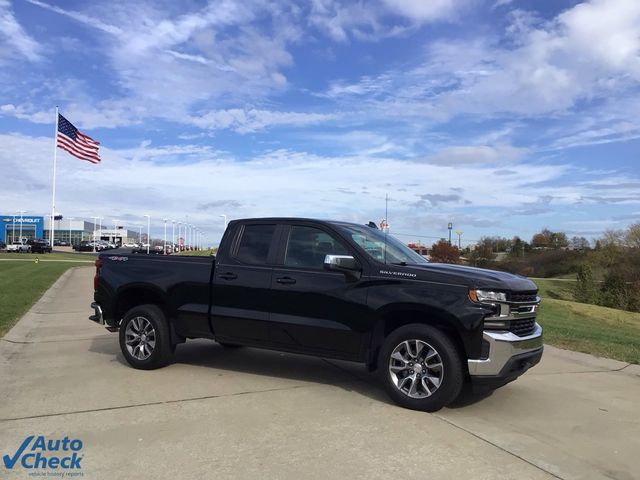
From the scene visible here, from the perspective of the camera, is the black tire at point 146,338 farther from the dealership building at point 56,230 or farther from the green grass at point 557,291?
the dealership building at point 56,230

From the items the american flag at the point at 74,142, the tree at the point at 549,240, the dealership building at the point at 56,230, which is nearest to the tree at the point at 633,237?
the tree at the point at 549,240

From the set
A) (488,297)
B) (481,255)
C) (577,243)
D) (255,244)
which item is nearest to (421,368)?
(488,297)

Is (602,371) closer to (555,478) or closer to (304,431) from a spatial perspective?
Answer: (555,478)

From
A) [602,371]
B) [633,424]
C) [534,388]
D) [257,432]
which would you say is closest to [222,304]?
[257,432]

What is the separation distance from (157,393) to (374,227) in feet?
11.0

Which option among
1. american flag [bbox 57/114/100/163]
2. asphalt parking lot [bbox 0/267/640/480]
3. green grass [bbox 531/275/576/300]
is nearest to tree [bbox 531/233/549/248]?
green grass [bbox 531/275/576/300]

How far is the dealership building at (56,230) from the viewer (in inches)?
4456

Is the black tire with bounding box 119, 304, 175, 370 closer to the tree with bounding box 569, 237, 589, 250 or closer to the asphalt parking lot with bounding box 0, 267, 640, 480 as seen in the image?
the asphalt parking lot with bounding box 0, 267, 640, 480

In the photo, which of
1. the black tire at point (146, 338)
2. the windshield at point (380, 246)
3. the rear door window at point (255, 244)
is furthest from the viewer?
the black tire at point (146, 338)

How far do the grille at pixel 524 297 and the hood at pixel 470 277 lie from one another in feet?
0.15

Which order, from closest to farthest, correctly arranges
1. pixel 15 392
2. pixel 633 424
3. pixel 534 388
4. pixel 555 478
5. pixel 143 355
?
pixel 555 478, pixel 633 424, pixel 15 392, pixel 534 388, pixel 143 355

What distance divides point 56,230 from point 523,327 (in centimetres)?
14539

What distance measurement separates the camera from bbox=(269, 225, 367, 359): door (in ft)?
19.7

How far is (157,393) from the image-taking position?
6.09 m
